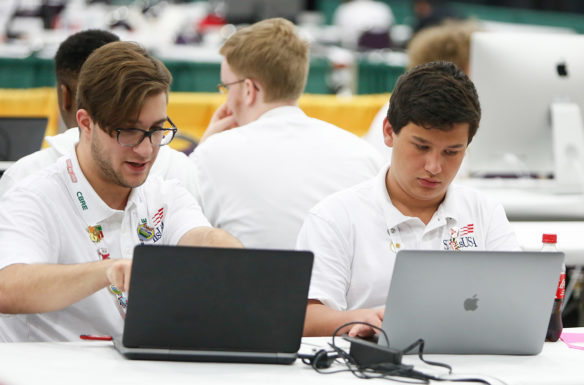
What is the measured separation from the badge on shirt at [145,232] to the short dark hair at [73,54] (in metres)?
0.87

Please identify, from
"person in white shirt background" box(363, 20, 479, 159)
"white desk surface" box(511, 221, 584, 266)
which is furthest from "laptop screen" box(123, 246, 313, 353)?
"person in white shirt background" box(363, 20, 479, 159)

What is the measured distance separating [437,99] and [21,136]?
209 centimetres

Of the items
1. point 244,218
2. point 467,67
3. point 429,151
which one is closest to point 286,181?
point 244,218

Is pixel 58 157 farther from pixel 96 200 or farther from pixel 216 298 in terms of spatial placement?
pixel 216 298

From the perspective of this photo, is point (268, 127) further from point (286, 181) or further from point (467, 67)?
point (467, 67)

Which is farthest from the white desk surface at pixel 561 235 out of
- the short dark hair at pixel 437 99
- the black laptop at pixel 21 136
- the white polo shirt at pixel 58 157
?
the black laptop at pixel 21 136

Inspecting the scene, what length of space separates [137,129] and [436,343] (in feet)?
2.58

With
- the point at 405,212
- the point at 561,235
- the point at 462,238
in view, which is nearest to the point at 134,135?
the point at 405,212

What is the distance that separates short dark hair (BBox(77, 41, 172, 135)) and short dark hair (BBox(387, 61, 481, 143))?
1.89ft

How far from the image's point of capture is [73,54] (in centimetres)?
273

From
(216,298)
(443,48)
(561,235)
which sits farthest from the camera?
(443,48)

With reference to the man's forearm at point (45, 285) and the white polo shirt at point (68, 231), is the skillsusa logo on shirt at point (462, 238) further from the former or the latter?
the man's forearm at point (45, 285)

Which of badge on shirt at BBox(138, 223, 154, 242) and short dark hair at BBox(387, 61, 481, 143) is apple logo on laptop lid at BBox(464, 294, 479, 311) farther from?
badge on shirt at BBox(138, 223, 154, 242)

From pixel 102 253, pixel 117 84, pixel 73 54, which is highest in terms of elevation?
pixel 117 84
